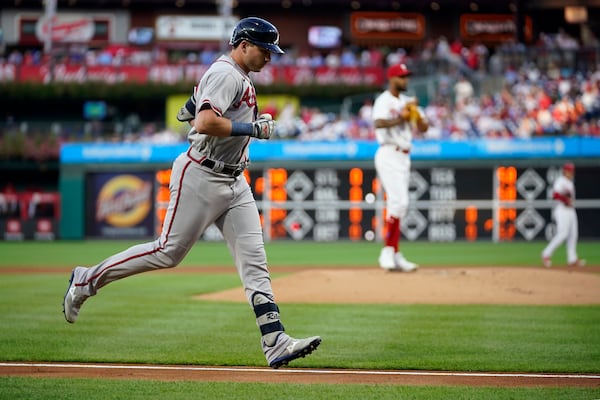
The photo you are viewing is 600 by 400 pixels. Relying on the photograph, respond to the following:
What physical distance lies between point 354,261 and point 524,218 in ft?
23.3

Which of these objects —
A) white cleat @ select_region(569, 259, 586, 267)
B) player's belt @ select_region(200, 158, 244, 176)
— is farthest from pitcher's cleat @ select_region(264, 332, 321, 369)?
white cleat @ select_region(569, 259, 586, 267)

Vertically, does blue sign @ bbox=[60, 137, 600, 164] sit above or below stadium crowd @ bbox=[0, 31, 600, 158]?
below

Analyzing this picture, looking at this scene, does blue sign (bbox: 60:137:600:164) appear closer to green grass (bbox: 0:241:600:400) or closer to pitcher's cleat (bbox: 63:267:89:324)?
green grass (bbox: 0:241:600:400)

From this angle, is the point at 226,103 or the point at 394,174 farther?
the point at 394,174

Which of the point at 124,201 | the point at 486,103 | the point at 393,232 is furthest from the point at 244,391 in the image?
the point at 486,103

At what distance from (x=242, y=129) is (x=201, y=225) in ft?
2.60

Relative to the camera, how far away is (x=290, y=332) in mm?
8773

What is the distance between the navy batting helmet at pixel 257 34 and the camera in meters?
6.91

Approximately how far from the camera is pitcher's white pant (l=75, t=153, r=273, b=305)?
22.7 feet

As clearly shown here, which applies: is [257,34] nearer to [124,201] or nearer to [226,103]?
[226,103]

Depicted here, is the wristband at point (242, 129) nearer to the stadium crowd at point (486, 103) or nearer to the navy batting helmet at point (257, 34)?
the navy batting helmet at point (257, 34)

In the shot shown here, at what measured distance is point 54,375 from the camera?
22.0ft

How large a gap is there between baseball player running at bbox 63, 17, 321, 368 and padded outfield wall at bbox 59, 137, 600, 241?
61.2ft

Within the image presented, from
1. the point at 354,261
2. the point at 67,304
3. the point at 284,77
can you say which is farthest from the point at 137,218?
the point at 67,304
